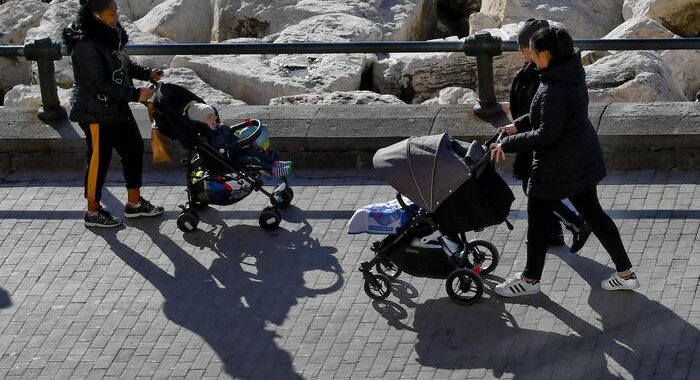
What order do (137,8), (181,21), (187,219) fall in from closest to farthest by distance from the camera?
(187,219)
(181,21)
(137,8)

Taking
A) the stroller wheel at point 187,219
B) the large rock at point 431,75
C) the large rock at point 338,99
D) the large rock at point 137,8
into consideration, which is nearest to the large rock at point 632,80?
the large rock at point 431,75

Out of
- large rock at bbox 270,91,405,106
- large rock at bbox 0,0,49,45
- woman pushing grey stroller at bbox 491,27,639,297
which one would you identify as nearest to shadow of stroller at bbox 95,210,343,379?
woman pushing grey stroller at bbox 491,27,639,297

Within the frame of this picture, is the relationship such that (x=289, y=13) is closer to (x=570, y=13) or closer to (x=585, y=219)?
(x=570, y=13)

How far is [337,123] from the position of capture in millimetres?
10758

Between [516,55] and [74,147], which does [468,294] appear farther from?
[516,55]

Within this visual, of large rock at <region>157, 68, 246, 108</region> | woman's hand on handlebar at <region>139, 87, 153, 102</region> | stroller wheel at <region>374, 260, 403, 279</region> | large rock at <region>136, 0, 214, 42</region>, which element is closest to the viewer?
stroller wheel at <region>374, 260, 403, 279</region>

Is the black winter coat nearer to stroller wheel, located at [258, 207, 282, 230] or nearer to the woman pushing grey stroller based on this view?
the woman pushing grey stroller

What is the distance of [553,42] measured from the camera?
8000mm

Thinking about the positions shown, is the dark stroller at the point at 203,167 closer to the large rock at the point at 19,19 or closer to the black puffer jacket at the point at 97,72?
the black puffer jacket at the point at 97,72

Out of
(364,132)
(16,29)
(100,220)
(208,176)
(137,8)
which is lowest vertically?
(137,8)

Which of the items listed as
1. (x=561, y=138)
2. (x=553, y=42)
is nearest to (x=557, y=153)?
(x=561, y=138)

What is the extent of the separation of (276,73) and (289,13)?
8.58ft

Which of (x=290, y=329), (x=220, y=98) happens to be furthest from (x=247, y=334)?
(x=220, y=98)

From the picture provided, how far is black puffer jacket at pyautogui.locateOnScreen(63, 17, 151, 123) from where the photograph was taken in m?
9.48
